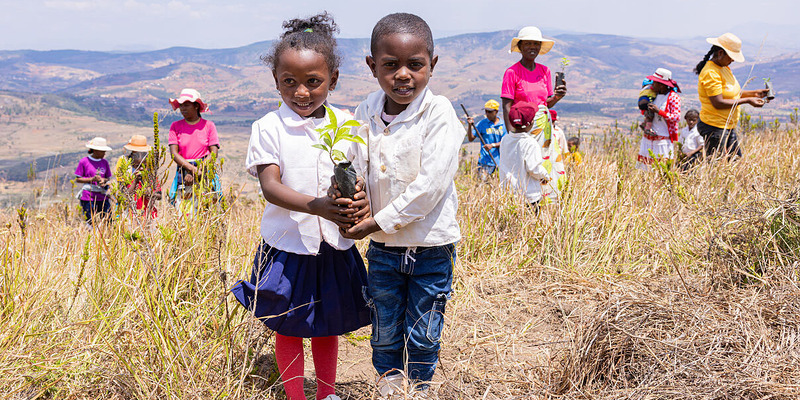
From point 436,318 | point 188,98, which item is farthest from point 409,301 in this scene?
point 188,98

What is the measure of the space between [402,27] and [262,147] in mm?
656

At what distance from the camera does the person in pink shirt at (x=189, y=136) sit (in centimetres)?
484

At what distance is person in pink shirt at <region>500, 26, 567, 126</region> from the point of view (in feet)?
15.1

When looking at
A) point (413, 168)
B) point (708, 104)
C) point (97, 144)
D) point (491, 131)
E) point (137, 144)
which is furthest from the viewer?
point (491, 131)

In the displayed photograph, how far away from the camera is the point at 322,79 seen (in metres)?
1.86

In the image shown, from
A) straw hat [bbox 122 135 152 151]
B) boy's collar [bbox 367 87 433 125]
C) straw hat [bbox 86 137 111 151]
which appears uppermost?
boy's collar [bbox 367 87 433 125]

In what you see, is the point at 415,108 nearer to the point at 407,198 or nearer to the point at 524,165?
the point at 407,198

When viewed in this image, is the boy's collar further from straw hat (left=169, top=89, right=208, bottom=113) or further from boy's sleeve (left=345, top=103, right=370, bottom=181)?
straw hat (left=169, top=89, right=208, bottom=113)

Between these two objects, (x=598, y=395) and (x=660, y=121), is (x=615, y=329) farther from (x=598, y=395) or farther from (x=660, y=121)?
(x=660, y=121)

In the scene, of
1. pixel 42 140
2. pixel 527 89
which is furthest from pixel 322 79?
pixel 42 140

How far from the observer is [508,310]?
3.04 meters

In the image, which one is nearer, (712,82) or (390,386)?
(390,386)

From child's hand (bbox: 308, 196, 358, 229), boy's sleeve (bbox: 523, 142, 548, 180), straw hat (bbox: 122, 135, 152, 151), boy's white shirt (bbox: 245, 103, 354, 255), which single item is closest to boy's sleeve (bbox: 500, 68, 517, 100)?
boy's sleeve (bbox: 523, 142, 548, 180)

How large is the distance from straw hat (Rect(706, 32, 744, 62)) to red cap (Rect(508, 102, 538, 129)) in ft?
8.17
